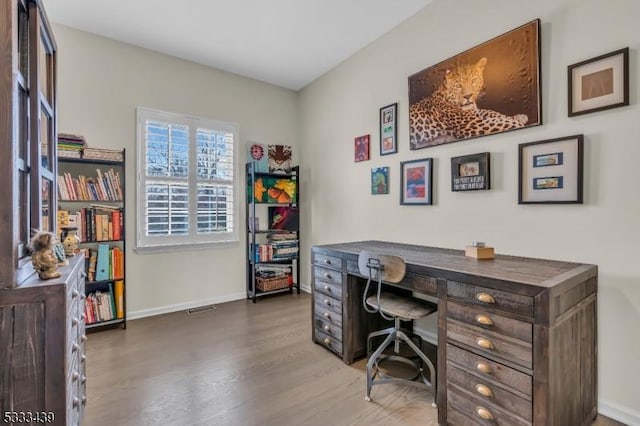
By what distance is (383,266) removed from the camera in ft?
6.36

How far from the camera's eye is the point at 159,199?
3404mm

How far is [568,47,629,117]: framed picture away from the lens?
5.46ft

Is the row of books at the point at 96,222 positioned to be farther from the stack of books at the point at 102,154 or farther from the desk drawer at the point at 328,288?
the desk drawer at the point at 328,288

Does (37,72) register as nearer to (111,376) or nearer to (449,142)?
(111,376)

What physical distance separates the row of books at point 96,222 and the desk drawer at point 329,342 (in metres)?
2.14

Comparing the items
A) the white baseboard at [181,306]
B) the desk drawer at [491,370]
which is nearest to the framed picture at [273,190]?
the white baseboard at [181,306]

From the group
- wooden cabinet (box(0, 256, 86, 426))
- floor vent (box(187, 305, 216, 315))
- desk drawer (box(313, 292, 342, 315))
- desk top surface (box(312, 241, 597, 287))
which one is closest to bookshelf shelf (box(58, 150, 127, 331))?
floor vent (box(187, 305, 216, 315))

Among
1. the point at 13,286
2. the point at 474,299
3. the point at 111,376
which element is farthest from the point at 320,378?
the point at 13,286

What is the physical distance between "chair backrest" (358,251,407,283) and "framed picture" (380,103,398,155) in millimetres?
1365

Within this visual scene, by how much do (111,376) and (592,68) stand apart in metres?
3.66

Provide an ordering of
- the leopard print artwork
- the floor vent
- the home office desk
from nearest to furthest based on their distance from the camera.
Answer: the home office desk
the leopard print artwork
the floor vent

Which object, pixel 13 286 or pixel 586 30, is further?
pixel 586 30

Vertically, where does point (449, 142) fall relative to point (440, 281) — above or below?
above

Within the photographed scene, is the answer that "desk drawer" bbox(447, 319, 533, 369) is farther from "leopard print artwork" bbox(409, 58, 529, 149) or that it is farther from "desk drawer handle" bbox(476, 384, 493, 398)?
"leopard print artwork" bbox(409, 58, 529, 149)
